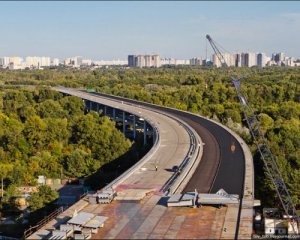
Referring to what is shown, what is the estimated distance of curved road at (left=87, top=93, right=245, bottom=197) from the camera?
29.5 metres

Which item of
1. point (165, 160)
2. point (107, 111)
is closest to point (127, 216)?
point (165, 160)

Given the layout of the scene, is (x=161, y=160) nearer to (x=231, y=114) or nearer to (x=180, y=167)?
(x=180, y=167)

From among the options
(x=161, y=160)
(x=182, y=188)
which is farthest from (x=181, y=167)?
(x=182, y=188)

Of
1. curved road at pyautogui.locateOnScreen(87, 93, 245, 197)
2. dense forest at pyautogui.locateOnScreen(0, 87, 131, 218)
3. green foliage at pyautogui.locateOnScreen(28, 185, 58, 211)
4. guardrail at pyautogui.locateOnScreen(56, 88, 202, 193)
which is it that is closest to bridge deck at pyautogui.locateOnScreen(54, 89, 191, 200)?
guardrail at pyautogui.locateOnScreen(56, 88, 202, 193)

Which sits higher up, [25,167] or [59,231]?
[59,231]

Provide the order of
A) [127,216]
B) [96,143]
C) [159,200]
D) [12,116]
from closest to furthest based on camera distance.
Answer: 1. [127,216]
2. [159,200]
3. [96,143]
4. [12,116]

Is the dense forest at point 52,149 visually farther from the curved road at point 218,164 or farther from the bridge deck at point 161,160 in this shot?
the curved road at point 218,164

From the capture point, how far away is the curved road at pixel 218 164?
96.9 feet

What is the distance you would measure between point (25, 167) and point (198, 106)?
150ft

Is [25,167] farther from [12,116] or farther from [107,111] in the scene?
[107,111]

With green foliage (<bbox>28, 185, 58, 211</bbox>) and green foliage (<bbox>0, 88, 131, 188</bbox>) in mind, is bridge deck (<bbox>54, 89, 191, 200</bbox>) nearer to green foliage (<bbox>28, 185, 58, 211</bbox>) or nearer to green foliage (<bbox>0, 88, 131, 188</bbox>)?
green foliage (<bbox>0, 88, 131, 188</bbox>)

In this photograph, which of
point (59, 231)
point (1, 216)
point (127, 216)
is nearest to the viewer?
point (59, 231)

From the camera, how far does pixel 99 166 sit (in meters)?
48.4

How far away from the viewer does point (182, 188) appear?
28.9m
